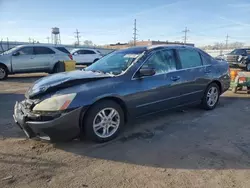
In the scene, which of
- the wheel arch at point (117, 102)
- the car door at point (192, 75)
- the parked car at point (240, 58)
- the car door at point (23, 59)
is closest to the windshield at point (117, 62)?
the wheel arch at point (117, 102)

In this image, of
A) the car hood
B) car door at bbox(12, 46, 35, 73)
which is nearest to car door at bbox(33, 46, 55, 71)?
car door at bbox(12, 46, 35, 73)

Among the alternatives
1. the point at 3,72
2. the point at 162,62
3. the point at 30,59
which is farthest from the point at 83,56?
the point at 162,62

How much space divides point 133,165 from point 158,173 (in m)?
0.37

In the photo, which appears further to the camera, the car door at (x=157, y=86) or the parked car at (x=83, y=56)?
the parked car at (x=83, y=56)

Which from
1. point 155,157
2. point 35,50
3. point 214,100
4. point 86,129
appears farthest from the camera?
point 35,50

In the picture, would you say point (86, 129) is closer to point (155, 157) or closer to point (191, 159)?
point (155, 157)

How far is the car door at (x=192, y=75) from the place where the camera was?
5.17m

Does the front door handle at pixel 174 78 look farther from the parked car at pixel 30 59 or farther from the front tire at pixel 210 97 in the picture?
the parked car at pixel 30 59

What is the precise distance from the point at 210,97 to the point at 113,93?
3056 mm

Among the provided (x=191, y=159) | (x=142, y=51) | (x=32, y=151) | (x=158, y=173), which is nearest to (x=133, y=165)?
(x=158, y=173)

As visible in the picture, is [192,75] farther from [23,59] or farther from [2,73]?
[2,73]

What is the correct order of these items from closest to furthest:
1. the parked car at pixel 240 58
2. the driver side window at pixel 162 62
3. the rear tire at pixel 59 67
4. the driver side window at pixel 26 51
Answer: the driver side window at pixel 162 62, the driver side window at pixel 26 51, the rear tire at pixel 59 67, the parked car at pixel 240 58

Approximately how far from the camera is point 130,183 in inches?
111

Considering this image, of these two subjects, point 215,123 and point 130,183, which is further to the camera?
point 215,123
